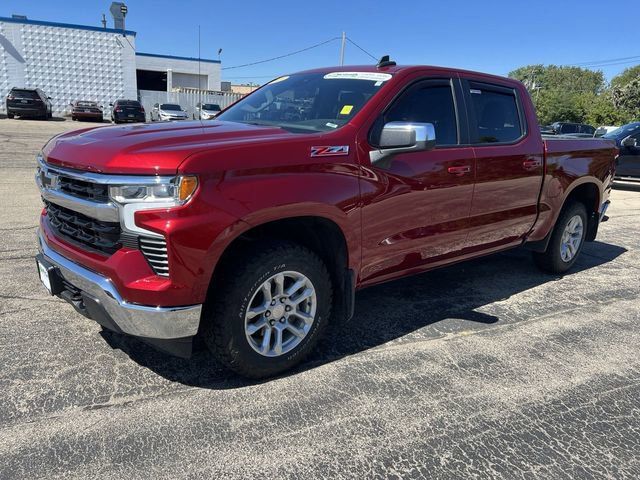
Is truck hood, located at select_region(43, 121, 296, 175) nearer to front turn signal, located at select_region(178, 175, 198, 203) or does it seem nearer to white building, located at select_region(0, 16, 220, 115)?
front turn signal, located at select_region(178, 175, 198, 203)

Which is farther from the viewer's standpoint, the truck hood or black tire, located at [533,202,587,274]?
black tire, located at [533,202,587,274]

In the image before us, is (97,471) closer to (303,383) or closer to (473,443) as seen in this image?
(303,383)

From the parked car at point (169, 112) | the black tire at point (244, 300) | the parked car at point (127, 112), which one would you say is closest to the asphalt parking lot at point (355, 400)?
the black tire at point (244, 300)

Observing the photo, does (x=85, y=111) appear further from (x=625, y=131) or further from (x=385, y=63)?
(x=385, y=63)

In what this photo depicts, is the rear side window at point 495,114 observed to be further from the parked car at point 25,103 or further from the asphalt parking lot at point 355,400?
the parked car at point 25,103

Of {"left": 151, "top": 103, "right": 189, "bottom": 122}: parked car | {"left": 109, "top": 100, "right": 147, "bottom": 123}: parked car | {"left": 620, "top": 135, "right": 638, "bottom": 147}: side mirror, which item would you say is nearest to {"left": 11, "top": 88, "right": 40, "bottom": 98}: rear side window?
{"left": 109, "top": 100, "right": 147, "bottom": 123}: parked car

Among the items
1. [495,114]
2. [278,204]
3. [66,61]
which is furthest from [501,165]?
[66,61]

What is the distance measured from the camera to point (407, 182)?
3.46m

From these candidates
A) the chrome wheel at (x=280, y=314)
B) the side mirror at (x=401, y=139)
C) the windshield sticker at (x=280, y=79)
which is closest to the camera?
the chrome wheel at (x=280, y=314)

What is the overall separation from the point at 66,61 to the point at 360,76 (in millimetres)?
38638

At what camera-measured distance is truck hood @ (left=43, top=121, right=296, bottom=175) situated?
251cm

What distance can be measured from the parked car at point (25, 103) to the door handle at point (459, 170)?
3088cm

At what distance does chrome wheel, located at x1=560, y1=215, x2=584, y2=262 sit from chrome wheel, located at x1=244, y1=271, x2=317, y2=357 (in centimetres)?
348

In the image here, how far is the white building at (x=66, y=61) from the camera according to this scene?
3453 centimetres
